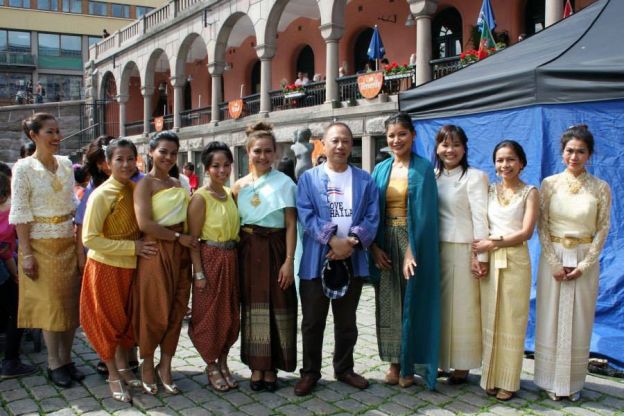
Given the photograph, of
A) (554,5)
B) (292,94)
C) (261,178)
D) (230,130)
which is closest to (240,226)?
(261,178)

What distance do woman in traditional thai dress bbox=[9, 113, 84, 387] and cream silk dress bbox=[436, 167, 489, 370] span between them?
8.55ft

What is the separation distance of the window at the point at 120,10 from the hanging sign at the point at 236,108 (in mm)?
29121

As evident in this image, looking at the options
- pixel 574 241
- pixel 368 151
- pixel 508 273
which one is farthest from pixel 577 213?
pixel 368 151

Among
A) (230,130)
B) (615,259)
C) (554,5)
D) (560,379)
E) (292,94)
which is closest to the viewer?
(560,379)

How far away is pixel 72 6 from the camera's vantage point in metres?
39.9

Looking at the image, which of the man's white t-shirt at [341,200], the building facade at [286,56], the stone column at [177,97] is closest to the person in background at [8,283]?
the man's white t-shirt at [341,200]

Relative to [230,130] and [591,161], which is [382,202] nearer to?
[591,161]

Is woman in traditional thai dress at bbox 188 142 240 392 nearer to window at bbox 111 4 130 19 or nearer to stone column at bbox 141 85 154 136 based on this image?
stone column at bbox 141 85 154 136

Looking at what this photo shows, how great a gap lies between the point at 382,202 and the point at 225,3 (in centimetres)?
1518

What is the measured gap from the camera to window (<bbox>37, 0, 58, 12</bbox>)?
3912 cm

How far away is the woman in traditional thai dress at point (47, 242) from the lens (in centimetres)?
375

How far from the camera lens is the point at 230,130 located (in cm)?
1711

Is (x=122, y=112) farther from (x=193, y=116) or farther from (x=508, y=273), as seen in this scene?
(x=508, y=273)

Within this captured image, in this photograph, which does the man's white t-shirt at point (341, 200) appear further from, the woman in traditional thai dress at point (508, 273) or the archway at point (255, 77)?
the archway at point (255, 77)
